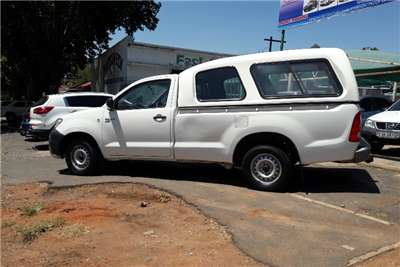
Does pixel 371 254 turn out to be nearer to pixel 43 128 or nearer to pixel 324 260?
pixel 324 260

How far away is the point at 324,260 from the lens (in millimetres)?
4848

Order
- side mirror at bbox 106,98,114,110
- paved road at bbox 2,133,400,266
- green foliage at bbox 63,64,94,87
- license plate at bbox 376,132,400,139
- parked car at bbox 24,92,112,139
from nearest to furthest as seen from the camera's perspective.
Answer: paved road at bbox 2,133,400,266 < side mirror at bbox 106,98,114,110 < license plate at bbox 376,132,400,139 < parked car at bbox 24,92,112,139 < green foliage at bbox 63,64,94,87

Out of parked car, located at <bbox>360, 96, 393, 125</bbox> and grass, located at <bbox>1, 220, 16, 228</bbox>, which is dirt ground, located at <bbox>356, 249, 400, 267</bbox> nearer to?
grass, located at <bbox>1, 220, 16, 228</bbox>

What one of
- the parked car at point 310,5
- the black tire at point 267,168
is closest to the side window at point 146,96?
the black tire at point 267,168

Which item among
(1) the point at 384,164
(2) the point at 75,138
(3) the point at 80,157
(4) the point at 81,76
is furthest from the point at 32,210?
(4) the point at 81,76

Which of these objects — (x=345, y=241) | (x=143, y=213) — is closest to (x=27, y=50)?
(x=143, y=213)

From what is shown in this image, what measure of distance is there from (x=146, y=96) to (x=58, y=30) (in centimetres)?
2124

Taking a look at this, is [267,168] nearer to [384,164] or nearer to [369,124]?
[384,164]

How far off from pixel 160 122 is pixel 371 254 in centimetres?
433

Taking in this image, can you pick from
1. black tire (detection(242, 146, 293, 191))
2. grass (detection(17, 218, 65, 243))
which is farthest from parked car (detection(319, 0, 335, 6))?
grass (detection(17, 218, 65, 243))

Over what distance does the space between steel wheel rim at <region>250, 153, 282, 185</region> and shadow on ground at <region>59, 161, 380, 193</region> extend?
372 millimetres

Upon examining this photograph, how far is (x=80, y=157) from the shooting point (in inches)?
366

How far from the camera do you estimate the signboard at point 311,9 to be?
14812 millimetres

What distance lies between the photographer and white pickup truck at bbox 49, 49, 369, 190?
7176 millimetres
